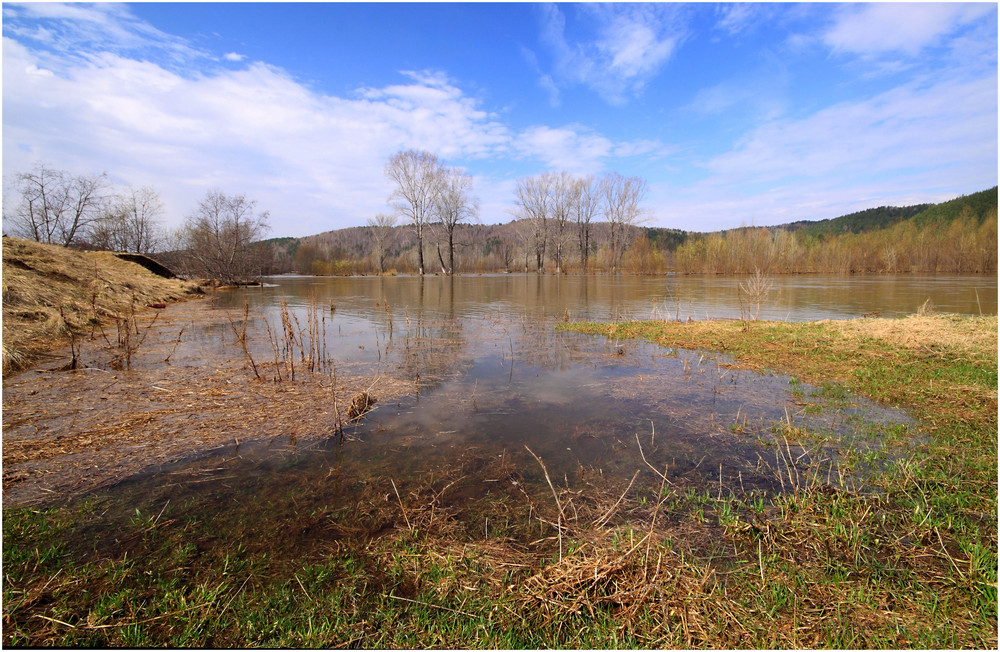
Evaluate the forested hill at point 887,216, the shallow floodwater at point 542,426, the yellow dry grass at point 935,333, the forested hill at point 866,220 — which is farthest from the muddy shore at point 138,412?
the forested hill at point 866,220

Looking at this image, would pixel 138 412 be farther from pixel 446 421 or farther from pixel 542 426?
pixel 542 426

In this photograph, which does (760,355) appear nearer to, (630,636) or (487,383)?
(487,383)

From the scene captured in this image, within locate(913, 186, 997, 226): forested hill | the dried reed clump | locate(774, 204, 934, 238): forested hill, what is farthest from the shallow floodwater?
locate(774, 204, 934, 238): forested hill

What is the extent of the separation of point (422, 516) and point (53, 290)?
1313 centimetres

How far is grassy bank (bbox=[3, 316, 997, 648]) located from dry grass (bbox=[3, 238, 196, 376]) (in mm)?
6495

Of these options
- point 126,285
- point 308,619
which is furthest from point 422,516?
point 126,285

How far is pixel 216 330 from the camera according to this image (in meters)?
10.5

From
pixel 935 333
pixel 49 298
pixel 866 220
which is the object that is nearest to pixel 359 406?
pixel 49 298

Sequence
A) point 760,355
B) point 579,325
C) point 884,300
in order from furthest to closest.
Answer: point 884,300
point 579,325
point 760,355

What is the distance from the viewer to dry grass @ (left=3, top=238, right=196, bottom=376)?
7.32 meters

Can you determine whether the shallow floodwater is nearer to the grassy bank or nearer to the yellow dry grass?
the grassy bank

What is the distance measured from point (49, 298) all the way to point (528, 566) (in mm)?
13184

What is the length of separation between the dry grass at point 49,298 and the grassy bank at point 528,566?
650 cm

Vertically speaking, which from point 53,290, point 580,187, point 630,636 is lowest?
point 630,636
